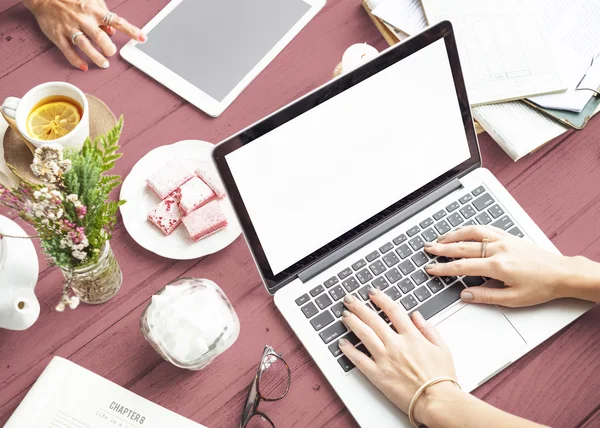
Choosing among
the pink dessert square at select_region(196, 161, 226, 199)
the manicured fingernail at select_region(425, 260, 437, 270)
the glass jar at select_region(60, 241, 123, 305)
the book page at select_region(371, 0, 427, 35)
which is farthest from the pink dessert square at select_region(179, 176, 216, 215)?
the book page at select_region(371, 0, 427, 35)

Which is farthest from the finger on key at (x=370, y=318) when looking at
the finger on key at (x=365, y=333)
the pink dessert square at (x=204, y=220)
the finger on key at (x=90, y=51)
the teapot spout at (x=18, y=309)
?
the finger on key at (x=90, y=51)

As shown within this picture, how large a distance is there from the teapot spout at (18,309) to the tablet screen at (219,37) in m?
0.46

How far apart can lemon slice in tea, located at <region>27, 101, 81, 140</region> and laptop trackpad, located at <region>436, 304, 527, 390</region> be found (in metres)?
0.66

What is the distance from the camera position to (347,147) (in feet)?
2.89

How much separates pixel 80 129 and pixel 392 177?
0.50 metres

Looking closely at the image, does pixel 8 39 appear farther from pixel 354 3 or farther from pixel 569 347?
pixel 569 347

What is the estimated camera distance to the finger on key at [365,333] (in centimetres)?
86

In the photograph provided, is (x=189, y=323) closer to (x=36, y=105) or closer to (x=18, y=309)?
(x=18, y=309)

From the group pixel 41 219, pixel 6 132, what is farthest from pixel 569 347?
pixel 6 132

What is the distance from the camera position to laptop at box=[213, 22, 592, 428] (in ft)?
2.73

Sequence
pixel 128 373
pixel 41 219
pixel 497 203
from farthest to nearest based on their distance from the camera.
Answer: pixel 497 203, pixel 128 373, pixel 41 219

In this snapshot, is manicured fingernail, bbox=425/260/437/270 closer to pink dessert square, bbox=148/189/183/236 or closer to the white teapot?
pink dessert square, bbox=148/189/183/236

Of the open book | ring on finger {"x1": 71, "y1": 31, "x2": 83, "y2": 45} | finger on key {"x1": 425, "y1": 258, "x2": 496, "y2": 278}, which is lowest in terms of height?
the open book

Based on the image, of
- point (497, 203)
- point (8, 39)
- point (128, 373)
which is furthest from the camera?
point (8, 39)
